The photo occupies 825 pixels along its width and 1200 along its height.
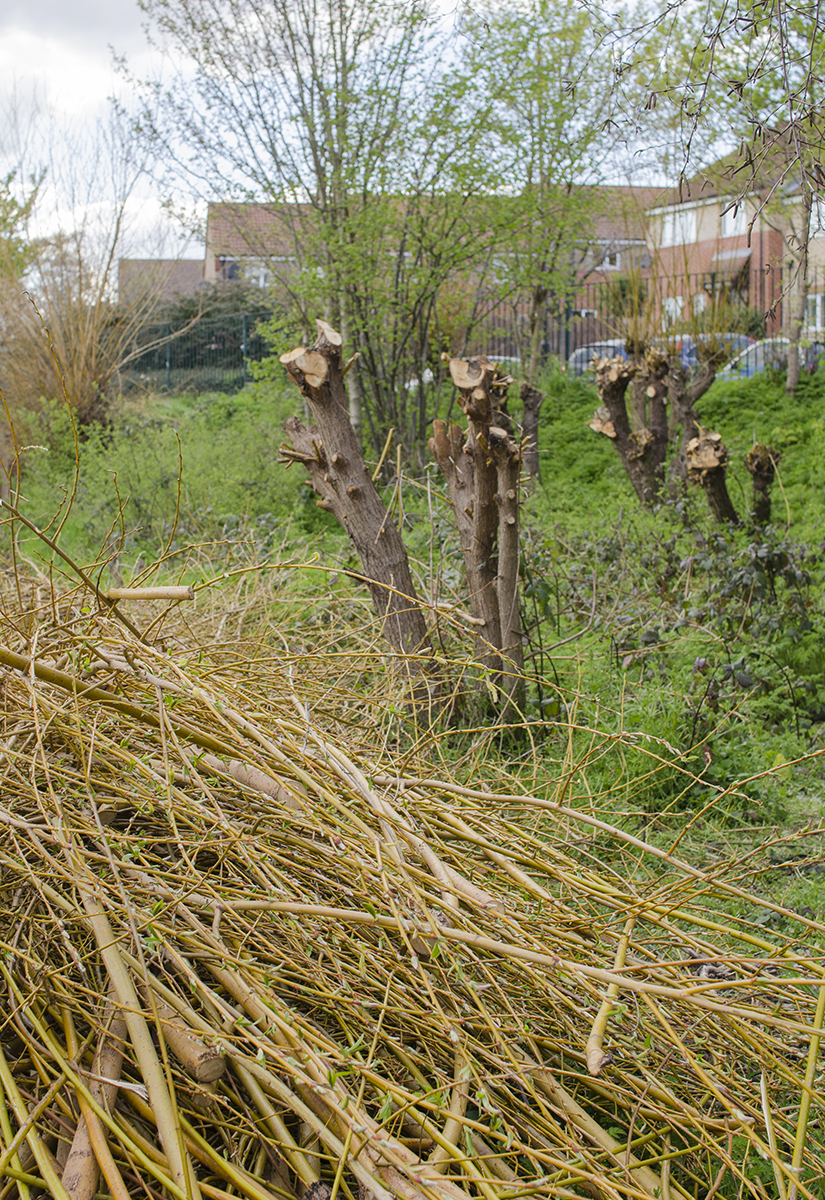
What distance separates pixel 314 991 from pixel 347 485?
8.67 feet

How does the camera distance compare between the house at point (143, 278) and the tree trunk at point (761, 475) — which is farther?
the house at point (143, 278)

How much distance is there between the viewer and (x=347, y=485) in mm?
3865

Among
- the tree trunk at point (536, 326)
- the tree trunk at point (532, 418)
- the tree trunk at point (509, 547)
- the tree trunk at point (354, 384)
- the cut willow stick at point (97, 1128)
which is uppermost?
the tree trunk at point (536, 326)

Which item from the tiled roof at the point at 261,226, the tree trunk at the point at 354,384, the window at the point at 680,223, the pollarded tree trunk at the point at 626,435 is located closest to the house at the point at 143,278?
the tiled roof at the point at 261,226

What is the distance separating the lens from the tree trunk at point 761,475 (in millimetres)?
5992

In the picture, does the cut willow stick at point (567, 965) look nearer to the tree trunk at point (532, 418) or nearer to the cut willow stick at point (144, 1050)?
the cut willow stick at point (144, 1050)

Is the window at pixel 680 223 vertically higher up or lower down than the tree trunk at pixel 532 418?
higher up

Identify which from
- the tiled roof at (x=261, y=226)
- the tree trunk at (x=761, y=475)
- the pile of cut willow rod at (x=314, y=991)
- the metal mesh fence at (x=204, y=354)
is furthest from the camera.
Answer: the metal mesh fence at (x=204, y=354)

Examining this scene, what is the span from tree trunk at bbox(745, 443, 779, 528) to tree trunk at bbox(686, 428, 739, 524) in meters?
0.22

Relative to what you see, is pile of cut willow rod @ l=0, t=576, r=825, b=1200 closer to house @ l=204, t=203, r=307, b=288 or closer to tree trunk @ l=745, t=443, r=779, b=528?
tree trunk @ l=745, t=443, r=779, b=528

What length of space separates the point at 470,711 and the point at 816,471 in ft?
21.8

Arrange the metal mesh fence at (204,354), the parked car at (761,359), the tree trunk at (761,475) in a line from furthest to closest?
the metal mesh fence at (204,354) < the parked car at (761,359) < the tree trunk at (761,475)

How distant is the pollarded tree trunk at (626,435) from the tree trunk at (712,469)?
1182 mm

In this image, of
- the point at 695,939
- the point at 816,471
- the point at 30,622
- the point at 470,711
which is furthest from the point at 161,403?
the point at 695,939
